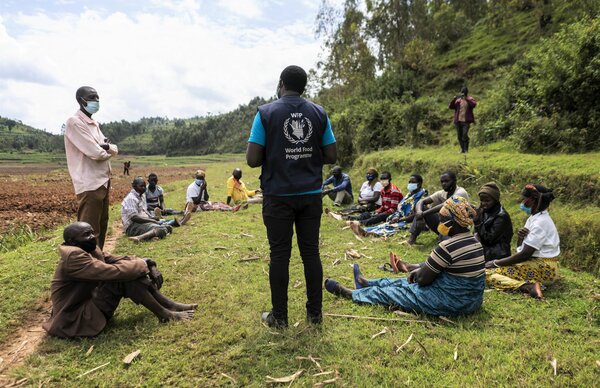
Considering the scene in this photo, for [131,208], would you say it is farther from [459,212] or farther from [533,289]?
[533,289]

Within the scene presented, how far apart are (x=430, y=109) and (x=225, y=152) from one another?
88.4 meters

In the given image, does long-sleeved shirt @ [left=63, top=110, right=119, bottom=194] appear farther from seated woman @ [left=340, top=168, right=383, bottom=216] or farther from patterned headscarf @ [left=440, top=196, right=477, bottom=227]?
seated woman @ [left=340, top=168, right=383, bottom=216]

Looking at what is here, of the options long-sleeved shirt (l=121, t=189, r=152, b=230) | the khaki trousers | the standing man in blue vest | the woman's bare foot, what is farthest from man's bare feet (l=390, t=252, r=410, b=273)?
long-sleeved shirt (l=121, t=189, r=152, b=230)

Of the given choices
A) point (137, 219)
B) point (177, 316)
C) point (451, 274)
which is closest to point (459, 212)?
point (451, 274)

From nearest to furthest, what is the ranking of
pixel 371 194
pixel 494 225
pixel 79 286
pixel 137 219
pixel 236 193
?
pixel 79 286 → pixel 494 225 → pixel 137 219 → pixel 371 194 → pixel 236 193

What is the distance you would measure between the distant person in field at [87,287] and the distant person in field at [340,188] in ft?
28.8

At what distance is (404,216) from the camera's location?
9.77 meters

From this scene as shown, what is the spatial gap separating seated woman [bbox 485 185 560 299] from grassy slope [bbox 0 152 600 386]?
9.3 inches

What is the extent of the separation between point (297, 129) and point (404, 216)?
6571mm

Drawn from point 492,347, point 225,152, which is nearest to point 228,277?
point 492,347

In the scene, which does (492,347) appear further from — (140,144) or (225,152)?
(140,144)

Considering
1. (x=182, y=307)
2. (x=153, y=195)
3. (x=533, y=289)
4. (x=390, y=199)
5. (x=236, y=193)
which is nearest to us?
(x=182, y=307)

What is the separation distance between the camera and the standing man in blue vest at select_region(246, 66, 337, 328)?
12.8ft

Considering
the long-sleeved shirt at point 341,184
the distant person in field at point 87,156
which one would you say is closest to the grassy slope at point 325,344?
the distant person in field at point 87,156
